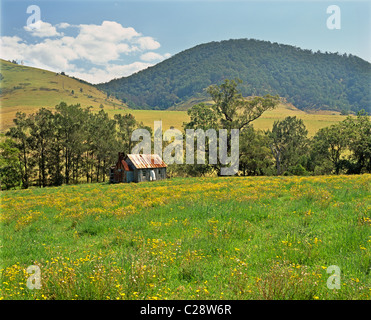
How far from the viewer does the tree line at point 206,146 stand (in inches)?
1923

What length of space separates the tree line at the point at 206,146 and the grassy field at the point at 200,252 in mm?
40232

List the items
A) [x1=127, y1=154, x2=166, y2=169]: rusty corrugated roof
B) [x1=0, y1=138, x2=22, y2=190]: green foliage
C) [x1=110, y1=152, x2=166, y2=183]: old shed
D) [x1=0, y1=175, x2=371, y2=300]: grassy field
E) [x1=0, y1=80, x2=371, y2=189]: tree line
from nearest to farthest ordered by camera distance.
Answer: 1. [x1=0, y1=175, x2=371, y2=300]: grassy field
2. [x1=110, y1=152, x2=166, y2=183]: old shed
3. [x1=127, y1=154, x2=166, y2=169]: rusty corrugated roof
4. [x1=0, y1=138, x2=22, y2=190]: green foliage
5. [x1=0, y1=80, x2=371, y2=189]: tree line

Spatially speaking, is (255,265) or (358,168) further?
(358,168)

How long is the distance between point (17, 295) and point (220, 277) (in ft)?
13.9

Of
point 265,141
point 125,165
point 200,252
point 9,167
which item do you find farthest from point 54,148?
point 200,252

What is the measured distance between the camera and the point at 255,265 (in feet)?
19.5

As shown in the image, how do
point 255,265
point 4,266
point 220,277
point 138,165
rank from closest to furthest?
point 220,277
point 255,265
point 4,266
point 138,165

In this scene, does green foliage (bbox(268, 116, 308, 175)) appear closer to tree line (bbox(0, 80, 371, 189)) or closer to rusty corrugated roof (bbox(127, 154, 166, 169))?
tree line (bbox(0, 80, 371, 189))

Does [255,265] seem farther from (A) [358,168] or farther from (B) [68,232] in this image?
(A) [358,168]

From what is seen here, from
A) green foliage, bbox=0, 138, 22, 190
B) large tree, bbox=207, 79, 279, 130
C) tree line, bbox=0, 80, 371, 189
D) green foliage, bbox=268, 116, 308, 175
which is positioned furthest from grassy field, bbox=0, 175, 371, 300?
green foliage, bbox=268, 116, 308, 175

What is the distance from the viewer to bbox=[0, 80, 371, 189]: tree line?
48853mm

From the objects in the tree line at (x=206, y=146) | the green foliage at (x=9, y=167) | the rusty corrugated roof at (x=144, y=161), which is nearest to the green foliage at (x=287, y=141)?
the tree line at (x=206, y=146)

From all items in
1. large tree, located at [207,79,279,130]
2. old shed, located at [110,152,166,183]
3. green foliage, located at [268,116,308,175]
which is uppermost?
large tree, located at [207,79,279,130]
